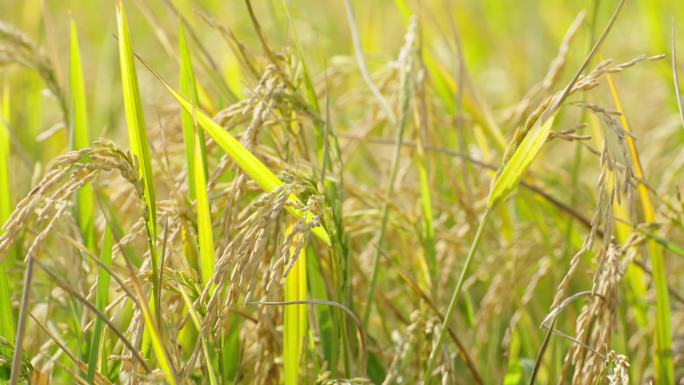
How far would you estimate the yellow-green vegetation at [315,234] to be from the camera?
94cm

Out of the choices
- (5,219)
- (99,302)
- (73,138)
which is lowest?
(99,302)

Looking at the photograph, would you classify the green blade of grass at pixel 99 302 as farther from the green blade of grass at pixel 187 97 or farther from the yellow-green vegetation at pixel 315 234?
the green blade of grass at pixel 187 97

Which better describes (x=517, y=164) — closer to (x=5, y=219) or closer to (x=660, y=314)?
(x=660, y=314)

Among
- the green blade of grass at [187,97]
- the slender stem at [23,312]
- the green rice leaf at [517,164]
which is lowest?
the slender stem at [23,312]

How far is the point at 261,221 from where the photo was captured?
0.88 m

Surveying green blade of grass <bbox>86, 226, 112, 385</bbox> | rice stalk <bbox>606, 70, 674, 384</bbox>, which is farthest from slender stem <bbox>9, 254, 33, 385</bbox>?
rice stalk <bbox>606, 70, 674, 384</bbox>

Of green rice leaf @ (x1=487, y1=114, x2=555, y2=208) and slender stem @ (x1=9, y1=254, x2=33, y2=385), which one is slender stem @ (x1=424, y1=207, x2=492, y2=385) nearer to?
green rice leaf @ (x1=487, y1=114, x2=555, y2=208)

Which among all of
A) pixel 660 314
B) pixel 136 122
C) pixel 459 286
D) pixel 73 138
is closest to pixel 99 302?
pixel 136 122

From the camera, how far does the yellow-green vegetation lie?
0.94 metres

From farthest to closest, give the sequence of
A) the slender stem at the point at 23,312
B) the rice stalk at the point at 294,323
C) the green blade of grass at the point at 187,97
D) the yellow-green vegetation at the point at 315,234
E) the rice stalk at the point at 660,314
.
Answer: the rice stalk at the point at 660,314 < the green blade of grass at the point at 187,97 < the rice stalk at the point at 294,323 < the yellow-green vegetation at the point at 315,234 < the slender stem at the point at 23,312

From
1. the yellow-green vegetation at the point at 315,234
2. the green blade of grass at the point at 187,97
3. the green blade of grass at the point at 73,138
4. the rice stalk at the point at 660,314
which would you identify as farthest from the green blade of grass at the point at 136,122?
A: the rice stalk at the point at 660,314

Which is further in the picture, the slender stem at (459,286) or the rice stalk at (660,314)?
the rice stalk at (660,314)

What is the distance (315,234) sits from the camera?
1.19 meters

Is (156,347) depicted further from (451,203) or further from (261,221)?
(451,203)
